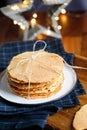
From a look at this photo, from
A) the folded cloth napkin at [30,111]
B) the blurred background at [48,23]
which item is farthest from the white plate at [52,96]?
the blurred background at [48,23]

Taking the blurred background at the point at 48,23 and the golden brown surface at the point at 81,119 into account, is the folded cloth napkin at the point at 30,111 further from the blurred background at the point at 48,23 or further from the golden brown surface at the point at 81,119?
the blurred background at the point at 48,23

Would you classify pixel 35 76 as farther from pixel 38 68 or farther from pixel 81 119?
pixel 81 119

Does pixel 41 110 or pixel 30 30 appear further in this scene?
pixel 30 30

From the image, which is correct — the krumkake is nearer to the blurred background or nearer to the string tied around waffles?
the string tied around waffles

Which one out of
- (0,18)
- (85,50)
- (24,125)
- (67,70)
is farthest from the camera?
(0,18)

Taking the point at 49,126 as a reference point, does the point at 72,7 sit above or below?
above

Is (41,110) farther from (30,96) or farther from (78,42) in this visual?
(78,42)

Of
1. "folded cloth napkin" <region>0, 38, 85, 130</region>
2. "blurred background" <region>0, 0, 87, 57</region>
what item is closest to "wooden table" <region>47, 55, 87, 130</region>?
"folded cloth napkin" <region>0, 38, 85, 130</region>

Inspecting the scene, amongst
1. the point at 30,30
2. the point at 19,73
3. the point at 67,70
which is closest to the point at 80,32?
the point at 30,30
